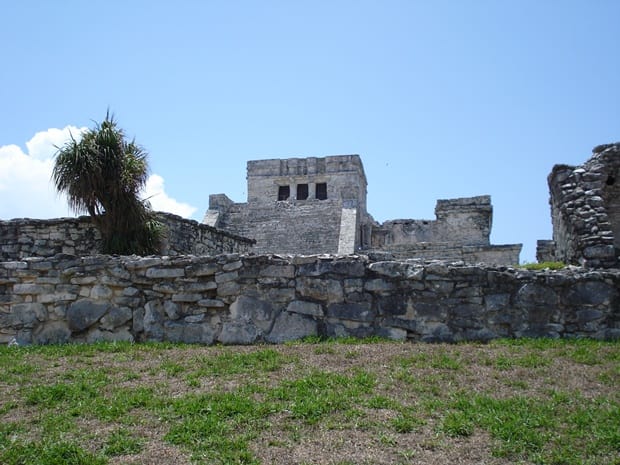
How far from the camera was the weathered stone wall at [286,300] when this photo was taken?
642 cm

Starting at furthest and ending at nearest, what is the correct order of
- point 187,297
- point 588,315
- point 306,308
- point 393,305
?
A: point 187,297
point 306,308
point 393,305
point 588,315

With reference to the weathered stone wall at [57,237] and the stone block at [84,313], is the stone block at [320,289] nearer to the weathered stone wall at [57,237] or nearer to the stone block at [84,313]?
the stone block at [84,313]

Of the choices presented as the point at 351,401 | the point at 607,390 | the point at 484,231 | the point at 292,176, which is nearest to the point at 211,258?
the point at 351,401

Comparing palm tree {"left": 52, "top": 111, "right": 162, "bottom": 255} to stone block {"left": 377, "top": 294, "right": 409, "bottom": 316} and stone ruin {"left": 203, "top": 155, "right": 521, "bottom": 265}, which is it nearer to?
stone block {"left": 377, "top": 294, "right": 409, "bottom": 316}

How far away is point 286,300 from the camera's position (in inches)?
265

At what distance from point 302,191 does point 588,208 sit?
21.6m

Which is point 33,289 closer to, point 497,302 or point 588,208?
point 497,302

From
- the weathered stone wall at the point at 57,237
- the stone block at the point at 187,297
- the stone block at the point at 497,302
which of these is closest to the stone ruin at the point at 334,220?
the weathered stone wall at the point at 57,237

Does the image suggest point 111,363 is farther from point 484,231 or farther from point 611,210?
point 484,231

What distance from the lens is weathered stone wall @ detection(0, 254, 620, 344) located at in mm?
6418

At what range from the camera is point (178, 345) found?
6.58 m

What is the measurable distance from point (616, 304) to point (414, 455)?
385cm

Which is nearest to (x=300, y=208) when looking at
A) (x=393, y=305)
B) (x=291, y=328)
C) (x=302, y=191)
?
(x=302, y=191)

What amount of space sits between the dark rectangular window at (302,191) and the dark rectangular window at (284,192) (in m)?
0.56
